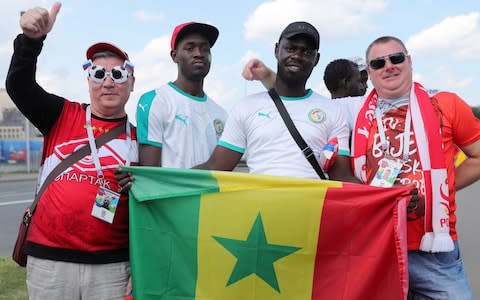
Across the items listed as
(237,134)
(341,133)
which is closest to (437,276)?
(341,133)

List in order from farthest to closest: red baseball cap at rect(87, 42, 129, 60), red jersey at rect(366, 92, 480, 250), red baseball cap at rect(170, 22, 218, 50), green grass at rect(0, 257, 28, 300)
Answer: green grass at rect(0, 257, 28, 300) → red baseball cap at rect(170, 22, 218, 50) → red baseball cap at rect(87, 42, 129, 60) → red jersey at rect(366, 92, 480, 250)

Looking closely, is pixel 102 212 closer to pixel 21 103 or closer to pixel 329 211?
pixel 21 103

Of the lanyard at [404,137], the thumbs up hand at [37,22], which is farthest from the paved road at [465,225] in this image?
the thumbs up hand at [37,22]

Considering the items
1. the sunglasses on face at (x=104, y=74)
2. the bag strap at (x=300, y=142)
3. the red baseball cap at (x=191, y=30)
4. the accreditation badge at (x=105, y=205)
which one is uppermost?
the red baseball cap at (x=191, y=30)

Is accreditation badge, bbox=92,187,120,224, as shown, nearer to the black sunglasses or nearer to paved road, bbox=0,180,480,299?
the black sunglasses

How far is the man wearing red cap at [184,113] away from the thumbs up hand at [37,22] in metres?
0.78

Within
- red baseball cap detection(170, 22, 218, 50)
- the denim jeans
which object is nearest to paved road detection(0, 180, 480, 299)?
the denim jeans

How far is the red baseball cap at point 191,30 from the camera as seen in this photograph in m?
3.70

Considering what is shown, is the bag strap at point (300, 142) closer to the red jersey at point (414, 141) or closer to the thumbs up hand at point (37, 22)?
the red jersey at point (414, 141)

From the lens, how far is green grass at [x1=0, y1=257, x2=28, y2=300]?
5484 millimetres

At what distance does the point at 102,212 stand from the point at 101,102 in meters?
0.69

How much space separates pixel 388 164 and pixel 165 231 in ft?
4.61

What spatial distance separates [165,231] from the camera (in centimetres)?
319

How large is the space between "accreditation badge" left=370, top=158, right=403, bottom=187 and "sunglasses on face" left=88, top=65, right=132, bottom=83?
1659 mm
